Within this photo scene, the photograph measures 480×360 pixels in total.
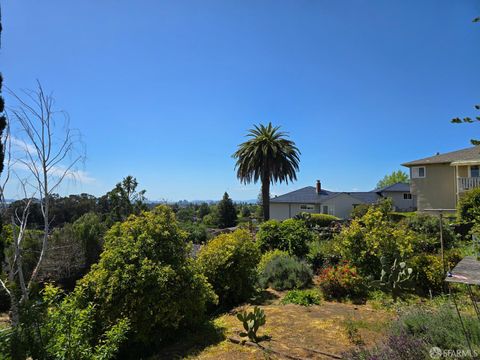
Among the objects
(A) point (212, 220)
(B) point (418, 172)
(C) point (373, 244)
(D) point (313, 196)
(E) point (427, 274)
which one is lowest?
(A) point (212, 220)

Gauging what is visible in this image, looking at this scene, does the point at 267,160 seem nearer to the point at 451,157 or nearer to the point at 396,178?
the point at 451,157

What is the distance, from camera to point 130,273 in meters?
5.27

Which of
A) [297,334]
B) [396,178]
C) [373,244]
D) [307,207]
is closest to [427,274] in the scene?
[373,244]

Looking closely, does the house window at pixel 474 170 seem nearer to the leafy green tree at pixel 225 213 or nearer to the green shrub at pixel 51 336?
the green shrub at pixel 51 336

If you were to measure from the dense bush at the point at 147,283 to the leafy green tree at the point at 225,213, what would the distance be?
4176cm

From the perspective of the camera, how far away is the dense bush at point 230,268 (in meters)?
7.64

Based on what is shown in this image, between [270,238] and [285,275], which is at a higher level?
[270,238]

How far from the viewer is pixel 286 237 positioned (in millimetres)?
11508

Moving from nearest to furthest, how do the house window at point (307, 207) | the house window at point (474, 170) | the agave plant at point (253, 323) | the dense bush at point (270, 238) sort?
the agave plant at point (253, 323)
the dense bush at point (270, 238)
the house window at point (474, 170)
the house window at point (307, 207)

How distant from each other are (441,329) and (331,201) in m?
34.8

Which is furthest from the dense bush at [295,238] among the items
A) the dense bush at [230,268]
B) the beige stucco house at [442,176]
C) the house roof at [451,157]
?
the house roof at [451,157]

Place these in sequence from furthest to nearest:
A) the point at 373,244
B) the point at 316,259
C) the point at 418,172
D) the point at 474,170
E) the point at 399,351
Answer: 1. the point at 418,172
2. the point at 474,170
3. the point at 316,259
4. the point at 373,244
5. the point at 399,351

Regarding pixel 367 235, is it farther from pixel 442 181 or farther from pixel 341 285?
pixel 442 181

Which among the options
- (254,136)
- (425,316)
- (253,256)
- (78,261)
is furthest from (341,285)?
(254,136)
